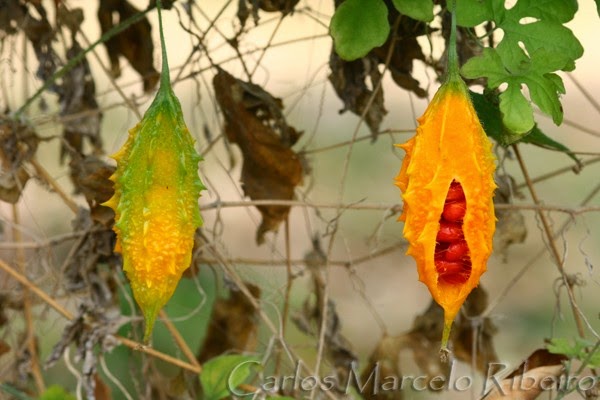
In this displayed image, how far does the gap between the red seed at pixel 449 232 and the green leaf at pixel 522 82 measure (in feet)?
0.45

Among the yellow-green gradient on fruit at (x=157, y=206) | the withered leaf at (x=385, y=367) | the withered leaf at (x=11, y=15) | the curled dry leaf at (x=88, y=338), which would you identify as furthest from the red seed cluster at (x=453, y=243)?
the withered leaf at (x=11, y=15)

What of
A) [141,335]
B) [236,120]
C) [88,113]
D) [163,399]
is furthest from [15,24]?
[163,399]

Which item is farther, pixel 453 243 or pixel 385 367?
pixel 385 367

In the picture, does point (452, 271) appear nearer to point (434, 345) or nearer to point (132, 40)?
point (434, 345)

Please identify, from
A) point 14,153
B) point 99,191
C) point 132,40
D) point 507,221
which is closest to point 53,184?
point 14,153

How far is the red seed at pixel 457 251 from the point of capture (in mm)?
899

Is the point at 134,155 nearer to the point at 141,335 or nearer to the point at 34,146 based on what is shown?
the point at 34,146

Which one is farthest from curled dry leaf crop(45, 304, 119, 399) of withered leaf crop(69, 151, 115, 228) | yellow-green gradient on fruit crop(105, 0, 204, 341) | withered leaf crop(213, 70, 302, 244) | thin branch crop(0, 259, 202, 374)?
yellow-green gradient on fruit crop(105, 0, 204, 341)

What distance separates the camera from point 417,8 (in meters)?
1.08

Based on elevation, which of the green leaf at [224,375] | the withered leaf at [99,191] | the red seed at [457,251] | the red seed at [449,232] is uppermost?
the withered leaf at [99,191]

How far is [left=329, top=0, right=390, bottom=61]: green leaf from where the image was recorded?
3.62ft

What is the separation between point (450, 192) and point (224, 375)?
0.60m

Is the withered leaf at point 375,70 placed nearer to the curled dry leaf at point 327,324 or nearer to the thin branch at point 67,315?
the curled dry leaf at point 327,324

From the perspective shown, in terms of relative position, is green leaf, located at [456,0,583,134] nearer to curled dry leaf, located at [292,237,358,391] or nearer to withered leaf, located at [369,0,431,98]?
withered leaf, located at [369,0,431,98]
